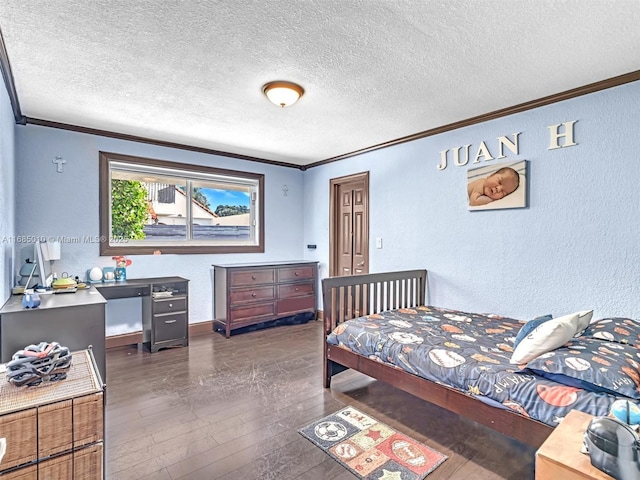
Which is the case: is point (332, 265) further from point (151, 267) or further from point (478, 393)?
point (478, 393)

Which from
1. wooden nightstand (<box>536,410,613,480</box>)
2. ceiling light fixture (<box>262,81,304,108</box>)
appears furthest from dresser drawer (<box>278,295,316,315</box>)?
wooden nightstand (<box>536,410,613,480</box>)

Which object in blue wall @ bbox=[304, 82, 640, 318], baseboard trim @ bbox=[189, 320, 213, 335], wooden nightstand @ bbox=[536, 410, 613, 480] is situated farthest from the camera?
baseboard trim @ bbox=[189, 320, 213, 335]

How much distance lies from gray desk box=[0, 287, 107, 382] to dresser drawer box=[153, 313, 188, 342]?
1.12 m

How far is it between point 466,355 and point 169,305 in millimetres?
3074

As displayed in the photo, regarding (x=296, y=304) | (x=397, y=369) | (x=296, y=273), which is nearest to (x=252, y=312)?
(x=296, y=304)

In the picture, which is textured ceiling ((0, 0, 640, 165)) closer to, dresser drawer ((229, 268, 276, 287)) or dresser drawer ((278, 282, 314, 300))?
dresser drawer ((229, 268, 276, 287))

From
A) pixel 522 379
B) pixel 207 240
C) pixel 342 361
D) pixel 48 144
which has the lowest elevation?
pixel 342 361

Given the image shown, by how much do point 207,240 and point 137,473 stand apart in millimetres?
3126

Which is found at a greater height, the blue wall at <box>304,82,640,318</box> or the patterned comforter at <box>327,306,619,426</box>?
the blue wall at <box>304,82,640,318</box>

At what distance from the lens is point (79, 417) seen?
4.49ft

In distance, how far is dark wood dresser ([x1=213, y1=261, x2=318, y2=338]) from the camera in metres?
4.30

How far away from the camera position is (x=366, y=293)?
11.1 feet

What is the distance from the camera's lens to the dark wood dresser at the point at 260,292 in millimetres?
4305

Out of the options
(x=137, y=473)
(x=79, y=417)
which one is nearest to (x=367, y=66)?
(x=79, y=417)
